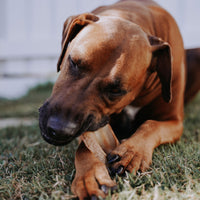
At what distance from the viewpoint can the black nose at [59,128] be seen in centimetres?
133

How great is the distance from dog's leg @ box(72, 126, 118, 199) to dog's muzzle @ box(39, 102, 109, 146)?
5.0 inches

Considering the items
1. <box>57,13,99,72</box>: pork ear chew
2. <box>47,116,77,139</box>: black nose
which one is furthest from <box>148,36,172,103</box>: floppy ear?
<box>47,116,77,139</box>: black nose

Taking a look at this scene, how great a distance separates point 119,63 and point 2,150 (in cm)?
103

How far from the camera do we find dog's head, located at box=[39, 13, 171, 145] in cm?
139

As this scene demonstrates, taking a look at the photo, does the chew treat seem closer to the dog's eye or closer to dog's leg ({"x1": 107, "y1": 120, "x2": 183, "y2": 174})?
dog's leg ({"x1": 107, "y1": 120, "x2": 183, "y2": 174})

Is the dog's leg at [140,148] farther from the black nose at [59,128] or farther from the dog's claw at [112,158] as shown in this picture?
the black nose at [59,128]

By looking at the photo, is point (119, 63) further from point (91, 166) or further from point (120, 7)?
point (120, 7)

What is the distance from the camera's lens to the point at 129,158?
1499mm

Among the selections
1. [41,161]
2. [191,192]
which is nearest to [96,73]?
[41,161]

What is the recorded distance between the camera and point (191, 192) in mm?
1219

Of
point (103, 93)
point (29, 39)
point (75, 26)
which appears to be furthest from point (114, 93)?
point (29, 39)

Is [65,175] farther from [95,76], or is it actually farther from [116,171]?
[95,76]

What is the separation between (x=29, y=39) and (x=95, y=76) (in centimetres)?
476

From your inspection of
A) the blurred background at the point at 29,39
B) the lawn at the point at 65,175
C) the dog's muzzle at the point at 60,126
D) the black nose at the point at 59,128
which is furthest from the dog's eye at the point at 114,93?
the blurred background at the point at 29,39
